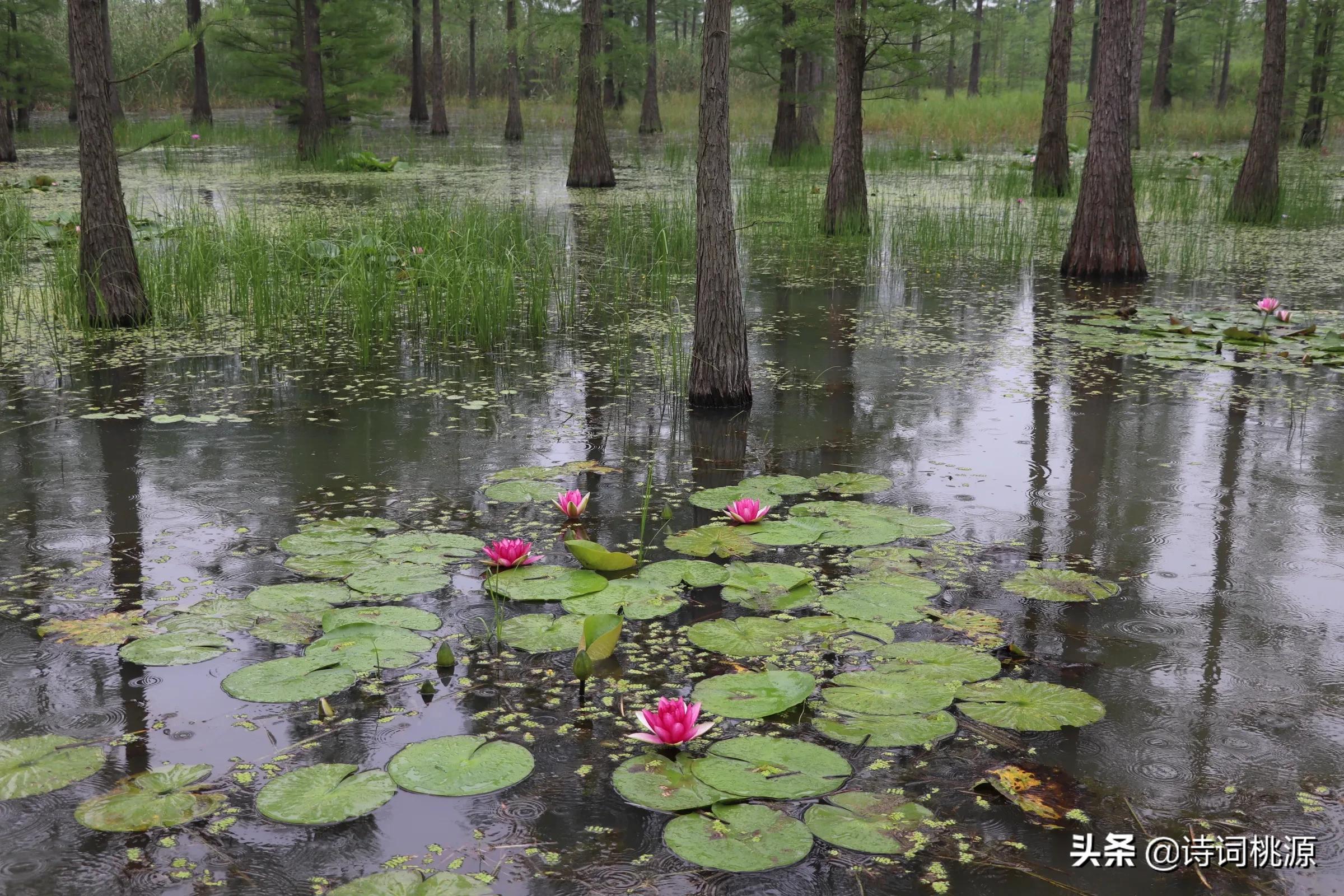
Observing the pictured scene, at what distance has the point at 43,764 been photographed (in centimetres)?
230

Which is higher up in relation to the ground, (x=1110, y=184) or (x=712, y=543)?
(x=1110, y=184)

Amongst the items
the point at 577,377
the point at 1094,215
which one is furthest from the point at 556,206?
the point at 577,377

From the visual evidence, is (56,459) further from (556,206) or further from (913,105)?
(913,105)

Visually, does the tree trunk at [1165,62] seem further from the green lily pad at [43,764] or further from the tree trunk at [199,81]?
the green lily pad at [43,764]

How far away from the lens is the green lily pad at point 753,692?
8.20 ft

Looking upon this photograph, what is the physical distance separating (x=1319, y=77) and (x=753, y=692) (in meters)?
23.1

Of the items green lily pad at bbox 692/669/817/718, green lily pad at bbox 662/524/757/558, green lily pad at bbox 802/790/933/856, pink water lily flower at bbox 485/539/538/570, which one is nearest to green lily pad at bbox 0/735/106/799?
pink water lily flower at bbox 485/539/538/570

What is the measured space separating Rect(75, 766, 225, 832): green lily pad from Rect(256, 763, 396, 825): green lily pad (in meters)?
0.11

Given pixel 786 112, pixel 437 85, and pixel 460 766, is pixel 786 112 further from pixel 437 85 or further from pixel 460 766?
pixel 460 766

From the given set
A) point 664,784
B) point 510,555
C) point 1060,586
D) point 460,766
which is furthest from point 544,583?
point 1060,586

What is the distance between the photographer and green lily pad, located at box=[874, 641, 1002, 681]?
8.84 feet

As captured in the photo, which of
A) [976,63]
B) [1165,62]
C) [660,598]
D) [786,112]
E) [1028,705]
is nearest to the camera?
[1028,705]

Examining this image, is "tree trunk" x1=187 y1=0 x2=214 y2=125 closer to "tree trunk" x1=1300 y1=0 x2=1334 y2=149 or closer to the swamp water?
the swamp water

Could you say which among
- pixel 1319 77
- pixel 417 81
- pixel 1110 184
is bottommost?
pixel 1110 184
